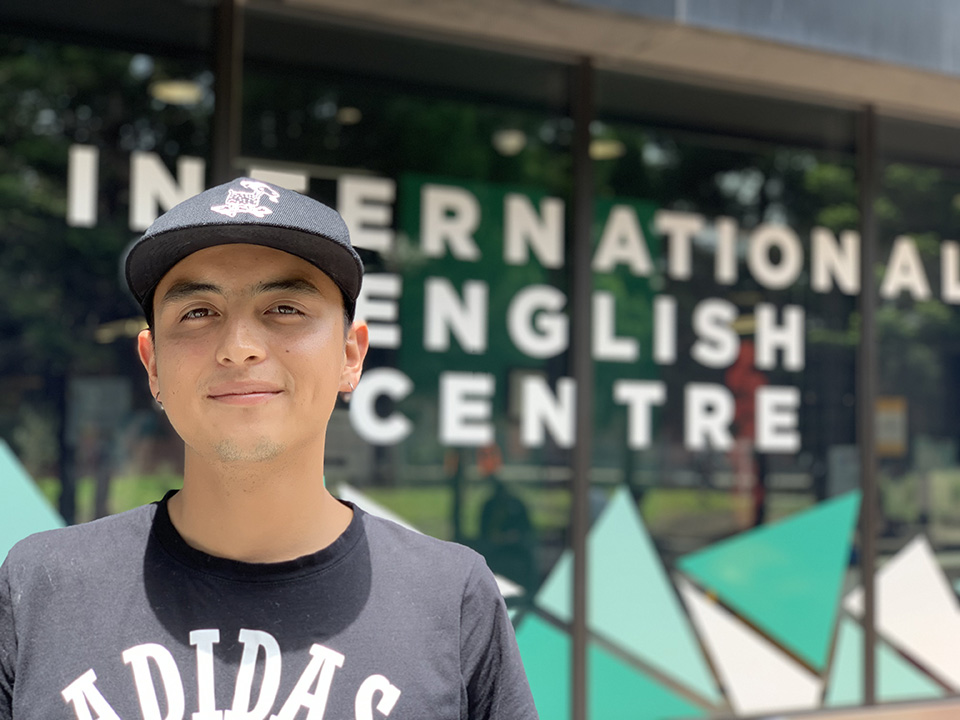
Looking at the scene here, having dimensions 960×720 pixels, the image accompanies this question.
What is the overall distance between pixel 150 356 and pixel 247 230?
Answer: 0.28 meters

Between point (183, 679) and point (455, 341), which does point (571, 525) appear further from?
point (183, 679)

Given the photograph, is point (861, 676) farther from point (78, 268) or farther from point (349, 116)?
point (78, 268)

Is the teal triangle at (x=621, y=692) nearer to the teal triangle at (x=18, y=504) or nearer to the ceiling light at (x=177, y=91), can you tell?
the teal triangle at (x=18, y=504)

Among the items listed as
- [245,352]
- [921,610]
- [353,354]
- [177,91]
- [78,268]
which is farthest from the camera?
[921,610]

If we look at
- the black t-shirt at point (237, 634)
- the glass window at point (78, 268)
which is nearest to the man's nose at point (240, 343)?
the black t-shirt at point (237, 634)

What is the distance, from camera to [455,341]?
4926 mm

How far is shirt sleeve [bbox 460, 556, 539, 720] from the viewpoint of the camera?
1485mm

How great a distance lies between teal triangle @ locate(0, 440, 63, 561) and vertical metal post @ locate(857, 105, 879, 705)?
421cm

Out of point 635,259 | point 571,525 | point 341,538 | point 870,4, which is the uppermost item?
point 870,4

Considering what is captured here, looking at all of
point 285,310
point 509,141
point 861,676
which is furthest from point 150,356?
point 861,676

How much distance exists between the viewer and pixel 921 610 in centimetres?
586

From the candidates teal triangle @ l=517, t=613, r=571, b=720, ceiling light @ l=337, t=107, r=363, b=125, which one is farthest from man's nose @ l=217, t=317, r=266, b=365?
teal triangle @ l=517, t=613, r=571, b=720

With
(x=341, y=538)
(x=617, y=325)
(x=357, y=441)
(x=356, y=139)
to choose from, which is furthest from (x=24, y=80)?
(x=341, y=538)

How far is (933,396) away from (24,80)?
16.8ft
